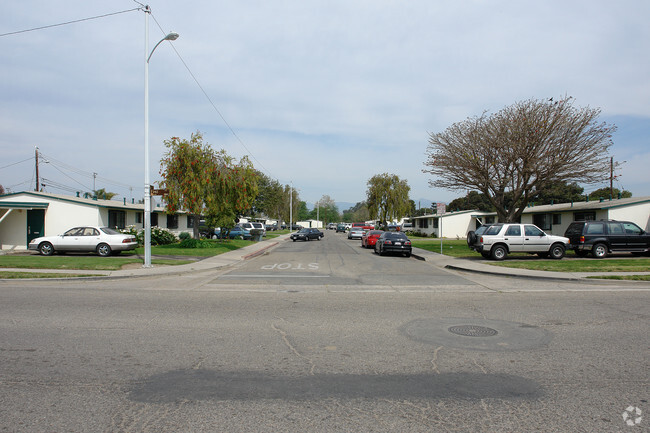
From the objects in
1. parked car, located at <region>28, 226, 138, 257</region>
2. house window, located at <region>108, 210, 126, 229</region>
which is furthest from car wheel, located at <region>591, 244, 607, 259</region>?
house window, located at <region>108, 210, 126, 229</region>

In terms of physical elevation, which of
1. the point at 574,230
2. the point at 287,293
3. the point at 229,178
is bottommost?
the point at 287,293

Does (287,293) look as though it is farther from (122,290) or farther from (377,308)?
(122,290)

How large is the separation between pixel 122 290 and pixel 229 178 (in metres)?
16.2

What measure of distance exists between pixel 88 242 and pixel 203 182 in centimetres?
720

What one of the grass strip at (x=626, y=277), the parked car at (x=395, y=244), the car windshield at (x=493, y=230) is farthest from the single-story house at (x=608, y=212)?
the grass strip at (x=626, y=277)

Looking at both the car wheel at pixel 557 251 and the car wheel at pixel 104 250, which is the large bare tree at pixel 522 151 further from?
the car wheel at pixel 104 250

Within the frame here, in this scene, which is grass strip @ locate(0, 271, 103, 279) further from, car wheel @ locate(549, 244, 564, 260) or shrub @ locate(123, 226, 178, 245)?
car wheel @ locate(549, 244, 564, 260)

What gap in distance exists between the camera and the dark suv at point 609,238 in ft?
65.7

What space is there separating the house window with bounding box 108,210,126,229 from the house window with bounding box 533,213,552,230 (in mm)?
33168

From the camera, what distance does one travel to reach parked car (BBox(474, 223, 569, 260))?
19812 mm

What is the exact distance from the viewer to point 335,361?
5309mm

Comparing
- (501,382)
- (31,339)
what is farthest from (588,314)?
(31,339)

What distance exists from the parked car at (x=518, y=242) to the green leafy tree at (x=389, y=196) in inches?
1413

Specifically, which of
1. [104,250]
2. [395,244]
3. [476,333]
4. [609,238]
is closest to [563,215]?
[609,238]
